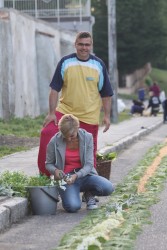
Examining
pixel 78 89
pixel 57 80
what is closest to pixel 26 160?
pixel 57 80

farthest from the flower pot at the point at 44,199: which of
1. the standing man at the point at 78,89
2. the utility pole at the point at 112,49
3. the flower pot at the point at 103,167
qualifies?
the utility pole at the point at 112,49

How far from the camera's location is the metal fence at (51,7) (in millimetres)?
39438

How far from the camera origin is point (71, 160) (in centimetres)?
1076

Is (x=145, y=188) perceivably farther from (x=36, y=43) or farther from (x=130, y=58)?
(x=130, y=58)

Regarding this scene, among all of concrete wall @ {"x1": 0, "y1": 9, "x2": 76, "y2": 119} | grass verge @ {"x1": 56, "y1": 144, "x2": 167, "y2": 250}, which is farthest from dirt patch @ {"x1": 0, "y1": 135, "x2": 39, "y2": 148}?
grass verge @ {"x1": 56, "y1": 144, "x2": 167, "y2": 250}

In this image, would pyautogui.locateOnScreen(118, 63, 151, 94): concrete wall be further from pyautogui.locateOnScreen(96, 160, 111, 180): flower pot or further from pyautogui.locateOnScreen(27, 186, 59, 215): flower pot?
pyautogui.locateOnScreen(27, 186, 59, 215): flower pot

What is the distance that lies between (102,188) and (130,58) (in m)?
61.3

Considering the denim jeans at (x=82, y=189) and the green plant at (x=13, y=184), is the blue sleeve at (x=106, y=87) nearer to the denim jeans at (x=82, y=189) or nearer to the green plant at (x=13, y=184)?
the denim jeans at (x=82, y=189)

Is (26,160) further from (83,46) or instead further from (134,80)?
(134,80)

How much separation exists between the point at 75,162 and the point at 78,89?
1.12m

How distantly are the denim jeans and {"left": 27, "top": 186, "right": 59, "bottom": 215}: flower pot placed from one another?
4.9 inches

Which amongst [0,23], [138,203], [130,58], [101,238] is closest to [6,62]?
[0,23]

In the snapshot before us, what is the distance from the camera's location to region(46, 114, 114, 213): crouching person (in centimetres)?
1054

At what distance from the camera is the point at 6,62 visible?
2527 cm
